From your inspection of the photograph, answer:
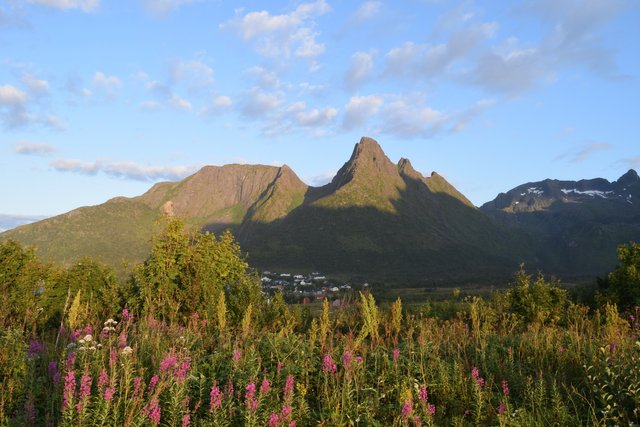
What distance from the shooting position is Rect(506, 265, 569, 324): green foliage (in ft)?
54.4

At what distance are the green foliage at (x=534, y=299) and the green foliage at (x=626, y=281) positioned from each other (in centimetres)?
234

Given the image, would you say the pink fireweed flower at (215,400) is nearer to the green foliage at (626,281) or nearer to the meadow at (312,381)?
the meadow at (312,381)

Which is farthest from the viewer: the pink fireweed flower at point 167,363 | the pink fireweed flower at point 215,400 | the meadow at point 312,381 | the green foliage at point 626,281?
the green foliage at point 626,281

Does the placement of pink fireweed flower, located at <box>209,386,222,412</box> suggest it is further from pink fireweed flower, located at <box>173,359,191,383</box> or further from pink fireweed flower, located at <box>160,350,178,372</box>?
pink fireweed flower, located at <box>160,350,178,372</box>

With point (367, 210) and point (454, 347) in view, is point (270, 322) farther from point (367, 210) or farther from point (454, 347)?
point (367, 210)

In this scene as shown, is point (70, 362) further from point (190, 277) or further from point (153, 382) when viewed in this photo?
point (190, 277)

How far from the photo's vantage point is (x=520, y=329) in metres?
13.8

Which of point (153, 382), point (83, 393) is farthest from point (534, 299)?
point (83, 393)

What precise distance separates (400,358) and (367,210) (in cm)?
18387

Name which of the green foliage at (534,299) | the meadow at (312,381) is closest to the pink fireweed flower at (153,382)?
the meadow at (312,381)

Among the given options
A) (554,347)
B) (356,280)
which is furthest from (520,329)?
(356,280)

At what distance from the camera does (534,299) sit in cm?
1723

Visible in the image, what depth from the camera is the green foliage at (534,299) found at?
653 inches

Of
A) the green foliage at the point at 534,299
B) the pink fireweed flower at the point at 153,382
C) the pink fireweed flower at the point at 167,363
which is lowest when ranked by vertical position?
the green foliage at the point at 534,299
